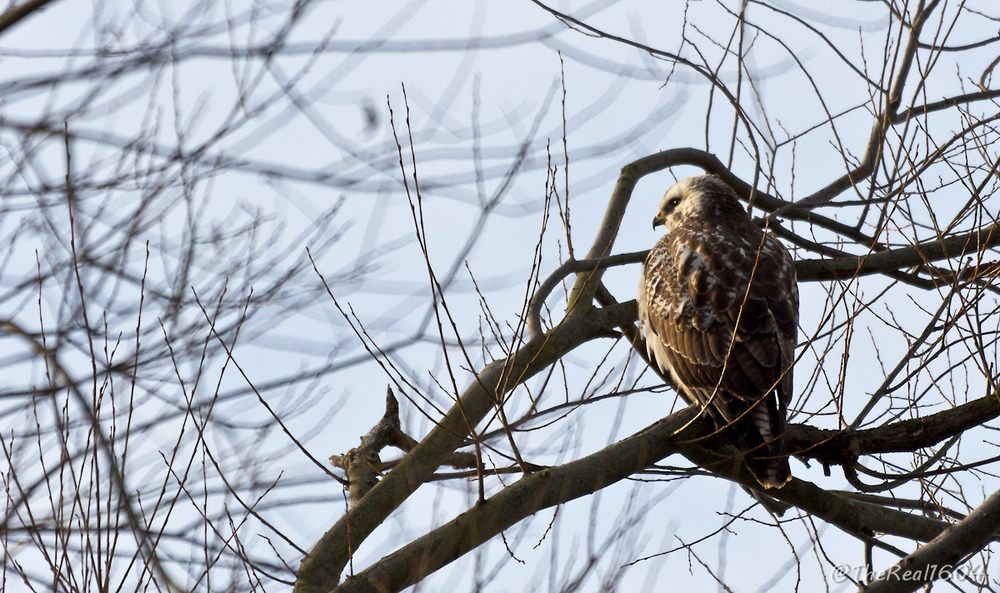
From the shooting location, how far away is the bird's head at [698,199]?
7281mm

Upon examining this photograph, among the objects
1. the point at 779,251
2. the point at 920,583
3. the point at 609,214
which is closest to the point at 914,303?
the point at 779,251

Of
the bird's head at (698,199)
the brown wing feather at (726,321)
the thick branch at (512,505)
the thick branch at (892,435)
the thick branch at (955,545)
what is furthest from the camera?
the bird's head at (698,199)

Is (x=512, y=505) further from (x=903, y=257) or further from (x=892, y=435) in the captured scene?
(x=903, y=257)

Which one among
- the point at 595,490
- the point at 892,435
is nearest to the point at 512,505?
the point at 595,490

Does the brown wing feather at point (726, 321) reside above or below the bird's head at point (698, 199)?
below

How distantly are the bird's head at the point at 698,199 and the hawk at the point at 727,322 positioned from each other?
0.33 metres

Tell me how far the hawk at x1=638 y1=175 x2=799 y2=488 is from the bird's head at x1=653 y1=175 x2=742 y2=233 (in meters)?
0.33

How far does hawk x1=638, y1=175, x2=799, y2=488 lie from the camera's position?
5418mm

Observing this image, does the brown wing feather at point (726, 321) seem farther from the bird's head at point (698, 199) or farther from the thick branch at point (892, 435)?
the bird's head at point (698, 199)

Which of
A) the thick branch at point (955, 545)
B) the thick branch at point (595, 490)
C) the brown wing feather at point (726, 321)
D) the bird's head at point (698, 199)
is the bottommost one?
the thick branch at point (955, 545)

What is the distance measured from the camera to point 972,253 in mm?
6145

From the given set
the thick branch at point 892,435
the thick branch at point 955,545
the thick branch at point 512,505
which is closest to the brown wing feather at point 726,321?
the thick branch at point 892,435

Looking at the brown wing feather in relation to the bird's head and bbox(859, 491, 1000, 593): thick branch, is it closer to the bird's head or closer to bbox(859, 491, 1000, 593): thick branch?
the bird's head

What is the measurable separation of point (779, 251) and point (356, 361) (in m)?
3.04
